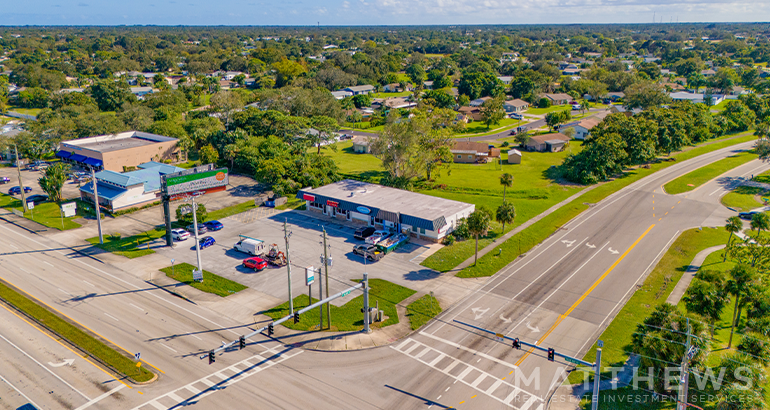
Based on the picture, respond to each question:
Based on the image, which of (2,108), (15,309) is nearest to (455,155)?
(15,309)

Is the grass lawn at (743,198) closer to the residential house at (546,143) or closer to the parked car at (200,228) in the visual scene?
the residential house at (546,143)

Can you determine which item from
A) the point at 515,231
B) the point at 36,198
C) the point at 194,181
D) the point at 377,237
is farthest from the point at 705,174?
the point at 36,198

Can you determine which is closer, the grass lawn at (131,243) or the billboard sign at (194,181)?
the grass lawn at (131,243)

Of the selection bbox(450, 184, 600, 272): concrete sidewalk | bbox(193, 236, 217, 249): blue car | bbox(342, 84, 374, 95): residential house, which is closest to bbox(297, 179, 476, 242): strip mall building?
bbox(450, 184, 600, 272): concrete sidewalk

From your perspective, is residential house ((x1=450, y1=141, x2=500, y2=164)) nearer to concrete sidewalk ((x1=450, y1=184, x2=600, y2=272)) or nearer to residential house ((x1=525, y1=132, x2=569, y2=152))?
residential house ((x1=525, y1=132, x2=569, y2=152))

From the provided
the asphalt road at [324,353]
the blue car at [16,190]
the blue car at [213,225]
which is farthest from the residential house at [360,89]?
the asphalt road at [324,353]

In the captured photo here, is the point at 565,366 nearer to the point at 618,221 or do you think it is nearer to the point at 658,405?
the point at 658,405

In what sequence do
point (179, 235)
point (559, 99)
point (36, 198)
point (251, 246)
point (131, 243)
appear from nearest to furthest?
point (251, 246), point (131, 243), point (179, 235), point (36, 198), point (559, 99)

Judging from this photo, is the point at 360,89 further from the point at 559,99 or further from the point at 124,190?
the point at 124,190
